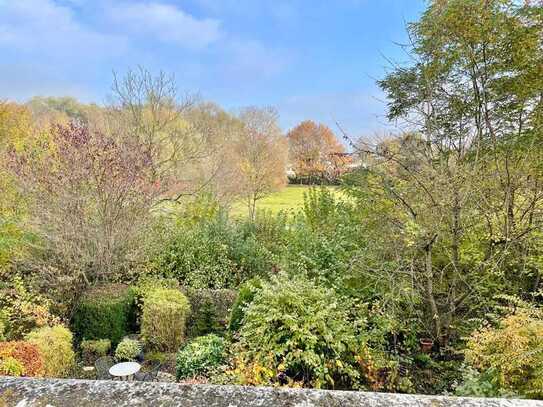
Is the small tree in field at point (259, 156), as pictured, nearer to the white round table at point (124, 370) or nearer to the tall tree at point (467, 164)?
the tall tree at point (467, 164)

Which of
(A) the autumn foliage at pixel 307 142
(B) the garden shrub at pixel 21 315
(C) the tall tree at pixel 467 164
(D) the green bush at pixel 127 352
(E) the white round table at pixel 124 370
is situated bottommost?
(D) the green bush at pixel 127 352

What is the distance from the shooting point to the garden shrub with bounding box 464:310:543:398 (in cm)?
242

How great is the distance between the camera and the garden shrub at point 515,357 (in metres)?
2.42

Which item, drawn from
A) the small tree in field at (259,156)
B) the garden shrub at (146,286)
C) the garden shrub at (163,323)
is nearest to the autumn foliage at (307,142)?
the small tree in field at (259,156)

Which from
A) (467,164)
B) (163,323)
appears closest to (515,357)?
(467,164)

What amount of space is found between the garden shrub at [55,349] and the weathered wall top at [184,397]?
337cm

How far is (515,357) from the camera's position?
249cm

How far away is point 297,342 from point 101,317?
379 cm

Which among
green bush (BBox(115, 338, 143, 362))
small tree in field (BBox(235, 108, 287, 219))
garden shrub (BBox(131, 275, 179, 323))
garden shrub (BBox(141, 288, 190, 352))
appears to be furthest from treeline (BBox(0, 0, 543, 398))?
small tree in field (BBox(235, 108, 287, 219))

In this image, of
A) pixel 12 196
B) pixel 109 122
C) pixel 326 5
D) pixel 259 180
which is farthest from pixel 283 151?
pixel 12 196

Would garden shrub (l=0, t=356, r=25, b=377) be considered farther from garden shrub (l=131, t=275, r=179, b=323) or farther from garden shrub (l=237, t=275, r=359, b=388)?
garden shrub (l=131, t=275, r=179, b=323)

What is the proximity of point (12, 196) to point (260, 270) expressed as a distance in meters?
5.81

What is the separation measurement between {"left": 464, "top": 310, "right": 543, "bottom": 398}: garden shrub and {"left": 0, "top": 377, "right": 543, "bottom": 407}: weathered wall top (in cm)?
151

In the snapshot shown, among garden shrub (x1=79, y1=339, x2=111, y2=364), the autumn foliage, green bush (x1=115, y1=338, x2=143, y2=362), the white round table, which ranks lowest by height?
garden shrub (x1=79, y1=339, x2=111, y2=364)
